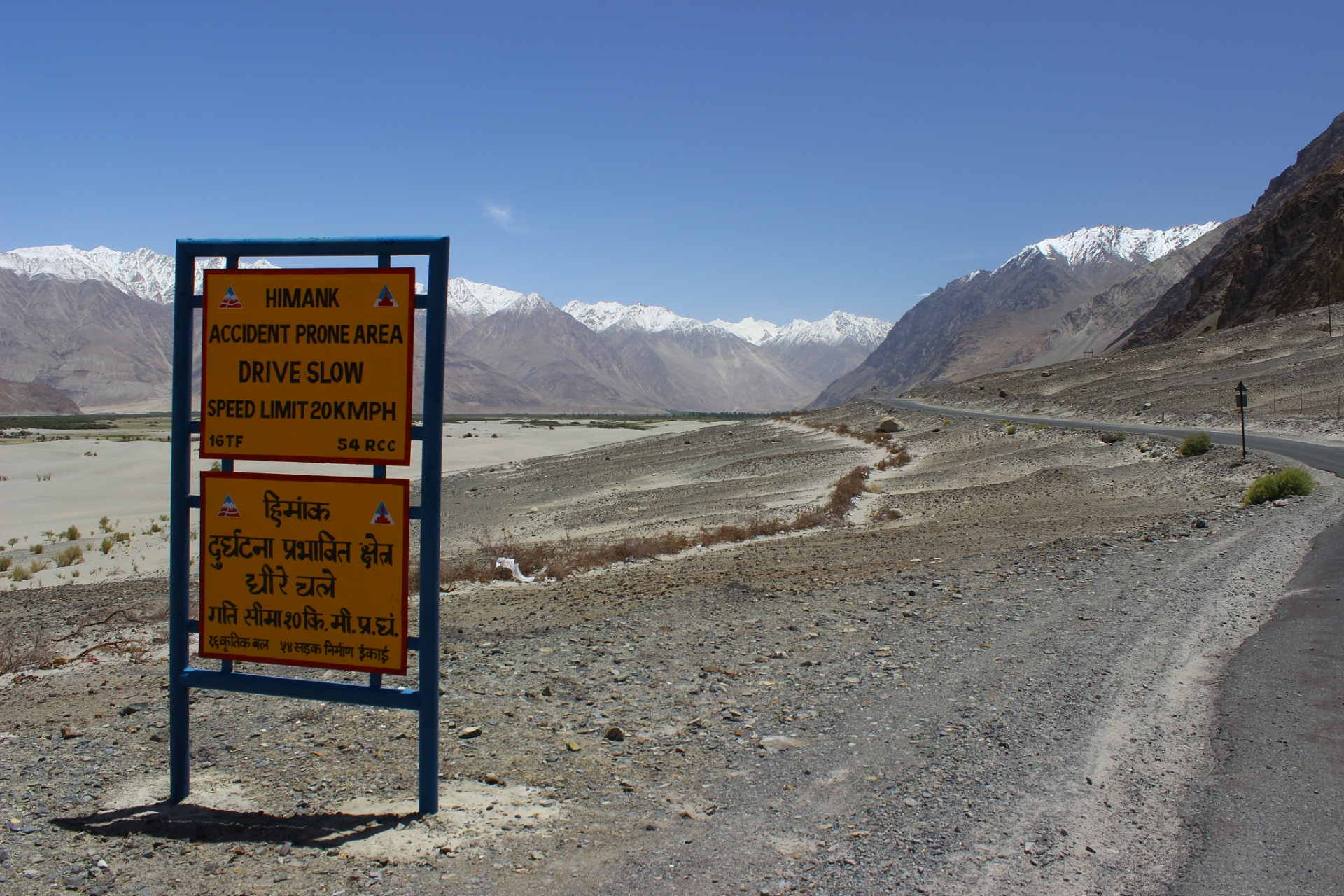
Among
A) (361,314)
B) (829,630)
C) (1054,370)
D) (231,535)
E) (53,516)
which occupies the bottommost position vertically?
(53,516)

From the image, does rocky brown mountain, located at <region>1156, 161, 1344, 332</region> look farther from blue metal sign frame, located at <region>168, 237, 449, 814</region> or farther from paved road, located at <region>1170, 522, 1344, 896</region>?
blue metal sign frame, located at <region>168, 237, 449, 814</region>

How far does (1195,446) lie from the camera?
65.7 ft

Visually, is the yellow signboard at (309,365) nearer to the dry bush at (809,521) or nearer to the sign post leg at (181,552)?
the sign post leg at (181,552)

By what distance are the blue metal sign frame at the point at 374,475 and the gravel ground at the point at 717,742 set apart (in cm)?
36

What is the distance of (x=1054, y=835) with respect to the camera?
3.66 meters

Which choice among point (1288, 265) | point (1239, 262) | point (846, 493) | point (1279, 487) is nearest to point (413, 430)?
point (1279, 487)

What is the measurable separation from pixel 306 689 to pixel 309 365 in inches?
61.6

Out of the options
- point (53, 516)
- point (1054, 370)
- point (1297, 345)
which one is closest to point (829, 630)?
point (53, 516)

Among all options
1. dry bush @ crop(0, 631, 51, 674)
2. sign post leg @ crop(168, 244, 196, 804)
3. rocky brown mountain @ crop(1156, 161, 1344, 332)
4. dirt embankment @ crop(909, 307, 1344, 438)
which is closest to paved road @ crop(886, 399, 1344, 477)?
dirt embankment @ crop(909, 307, 1344, 438)

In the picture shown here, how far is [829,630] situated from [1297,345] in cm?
5403

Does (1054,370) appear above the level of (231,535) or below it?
above

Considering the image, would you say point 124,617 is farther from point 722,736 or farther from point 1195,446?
point 1195,446

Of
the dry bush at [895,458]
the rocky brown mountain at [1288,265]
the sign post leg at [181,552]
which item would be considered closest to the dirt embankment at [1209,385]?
the dry bush at [895,458]

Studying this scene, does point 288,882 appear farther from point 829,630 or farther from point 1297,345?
point 1297,345
